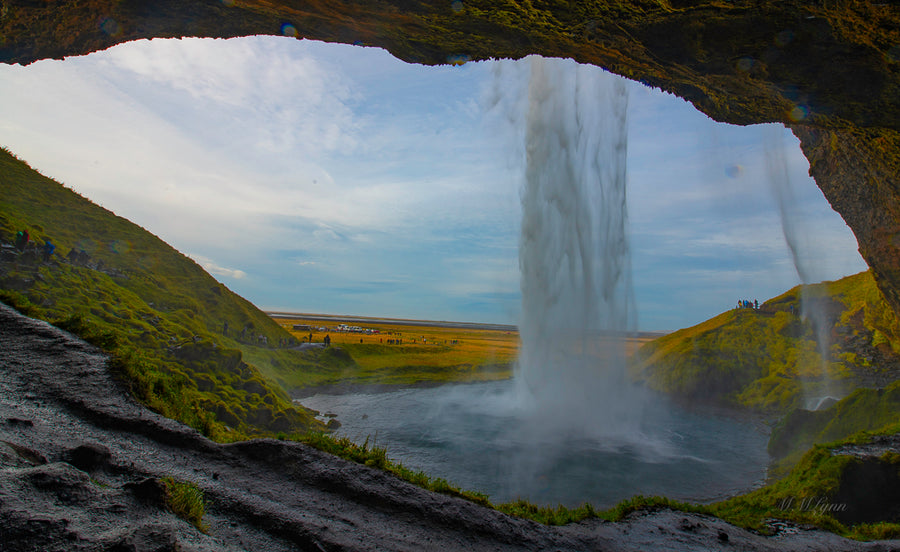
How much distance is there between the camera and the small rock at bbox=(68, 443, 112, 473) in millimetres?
5570

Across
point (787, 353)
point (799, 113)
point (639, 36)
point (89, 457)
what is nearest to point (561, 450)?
point (799, 113)

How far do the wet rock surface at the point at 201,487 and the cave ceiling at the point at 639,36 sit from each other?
1117cm

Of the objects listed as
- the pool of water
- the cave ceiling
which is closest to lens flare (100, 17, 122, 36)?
the cave ceiling

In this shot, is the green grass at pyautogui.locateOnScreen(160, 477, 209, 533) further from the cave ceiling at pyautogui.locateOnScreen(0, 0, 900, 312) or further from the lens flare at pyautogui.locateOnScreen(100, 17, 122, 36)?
the lens flare at pyautogui.locateOnScreen(100, 17, 122, 36)

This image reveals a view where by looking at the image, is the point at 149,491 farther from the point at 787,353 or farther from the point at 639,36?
the point at 787,353

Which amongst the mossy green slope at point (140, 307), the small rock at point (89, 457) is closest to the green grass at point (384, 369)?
the mossy green slope at point (140, 307)

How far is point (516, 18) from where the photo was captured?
36.4 ft

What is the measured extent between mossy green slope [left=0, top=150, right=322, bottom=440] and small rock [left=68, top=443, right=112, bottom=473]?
2394 mm

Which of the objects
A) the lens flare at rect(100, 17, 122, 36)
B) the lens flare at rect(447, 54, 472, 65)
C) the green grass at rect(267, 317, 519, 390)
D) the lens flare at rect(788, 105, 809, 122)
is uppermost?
the lens flare at rect(447, 54, 472, 65)

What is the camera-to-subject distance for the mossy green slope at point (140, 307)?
10.2 m

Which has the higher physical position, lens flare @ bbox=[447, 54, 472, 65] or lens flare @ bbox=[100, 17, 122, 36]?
lens flare @ bbox=[447, 54, 472, 65]

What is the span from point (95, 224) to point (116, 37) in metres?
27.3

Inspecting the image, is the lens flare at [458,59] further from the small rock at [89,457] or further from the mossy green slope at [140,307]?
the small rock at [89,457]

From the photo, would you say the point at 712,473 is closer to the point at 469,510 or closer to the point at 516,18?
the point at 469,510
